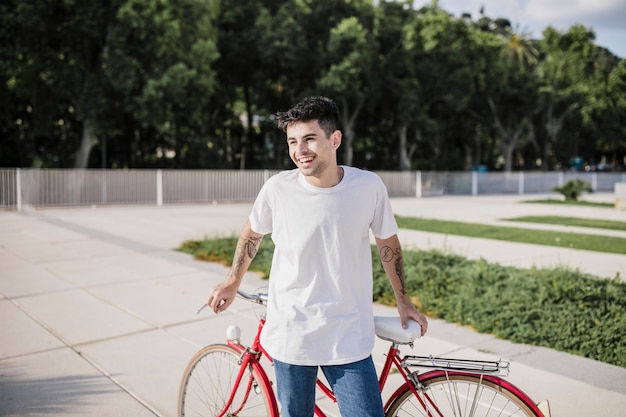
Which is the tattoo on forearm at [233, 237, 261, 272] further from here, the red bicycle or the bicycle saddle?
the bicycle saddle

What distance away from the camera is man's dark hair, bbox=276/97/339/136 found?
7.75 ft

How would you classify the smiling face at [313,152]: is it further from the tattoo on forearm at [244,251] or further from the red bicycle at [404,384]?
the red bicycle at [404,384]

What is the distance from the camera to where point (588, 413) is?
12.1ft

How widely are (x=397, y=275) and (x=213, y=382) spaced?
1157 mm

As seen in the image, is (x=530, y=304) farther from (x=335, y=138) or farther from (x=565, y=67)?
(x=565, y=67)

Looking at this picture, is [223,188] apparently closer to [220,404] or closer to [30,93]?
[30,93]

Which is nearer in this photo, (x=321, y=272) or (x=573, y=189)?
(x=321, y=272)

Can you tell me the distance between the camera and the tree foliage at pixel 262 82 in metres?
24.1

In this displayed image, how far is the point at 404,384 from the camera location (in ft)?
8.20

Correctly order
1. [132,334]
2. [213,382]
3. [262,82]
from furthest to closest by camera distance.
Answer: [262,82]
[132,334]
[213,382]

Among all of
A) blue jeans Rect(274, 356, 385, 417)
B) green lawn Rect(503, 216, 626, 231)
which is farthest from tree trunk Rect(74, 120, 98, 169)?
blue jeans Rect(274, 356, 385, 417)

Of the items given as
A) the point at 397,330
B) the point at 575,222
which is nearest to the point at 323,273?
the point at 397,330

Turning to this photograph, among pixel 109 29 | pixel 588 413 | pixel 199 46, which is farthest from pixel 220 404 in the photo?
pixel 199 46

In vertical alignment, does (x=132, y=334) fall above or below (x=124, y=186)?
below
